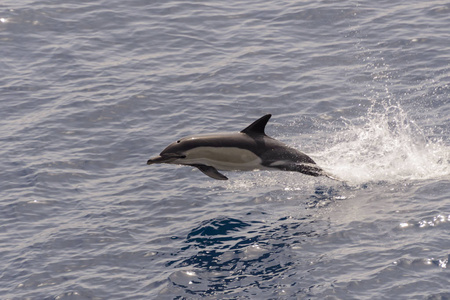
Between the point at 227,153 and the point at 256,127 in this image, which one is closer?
the point at 227,153

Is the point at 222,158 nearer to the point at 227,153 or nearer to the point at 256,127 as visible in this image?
the point at 227,153

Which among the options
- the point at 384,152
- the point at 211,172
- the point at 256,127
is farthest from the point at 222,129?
the point at 211,172

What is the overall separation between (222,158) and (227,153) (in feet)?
0.46

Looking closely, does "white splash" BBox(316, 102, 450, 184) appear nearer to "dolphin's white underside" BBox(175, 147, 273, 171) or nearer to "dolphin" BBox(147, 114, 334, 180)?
"dolphin" BBox(147, 114, 334, 180)

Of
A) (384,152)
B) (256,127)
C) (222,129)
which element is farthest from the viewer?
(222,129)

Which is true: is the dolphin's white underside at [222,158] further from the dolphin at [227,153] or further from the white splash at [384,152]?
the white splash at [384,152]

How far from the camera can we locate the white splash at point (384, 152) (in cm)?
1922

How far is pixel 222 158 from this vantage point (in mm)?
17203

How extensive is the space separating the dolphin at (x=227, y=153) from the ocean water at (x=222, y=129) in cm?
121

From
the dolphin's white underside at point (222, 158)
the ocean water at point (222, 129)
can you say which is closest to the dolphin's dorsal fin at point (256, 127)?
the dolphin's white underside at point (222, 158)

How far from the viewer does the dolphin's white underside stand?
17.2m

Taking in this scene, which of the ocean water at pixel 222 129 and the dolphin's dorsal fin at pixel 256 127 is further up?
the dolphin's dorsal fin at pixel 256 127

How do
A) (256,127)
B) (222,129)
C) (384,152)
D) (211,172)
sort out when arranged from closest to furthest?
(211,172)
(256,127)
(384,152)
(222,129)

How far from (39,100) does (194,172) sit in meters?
5.77
